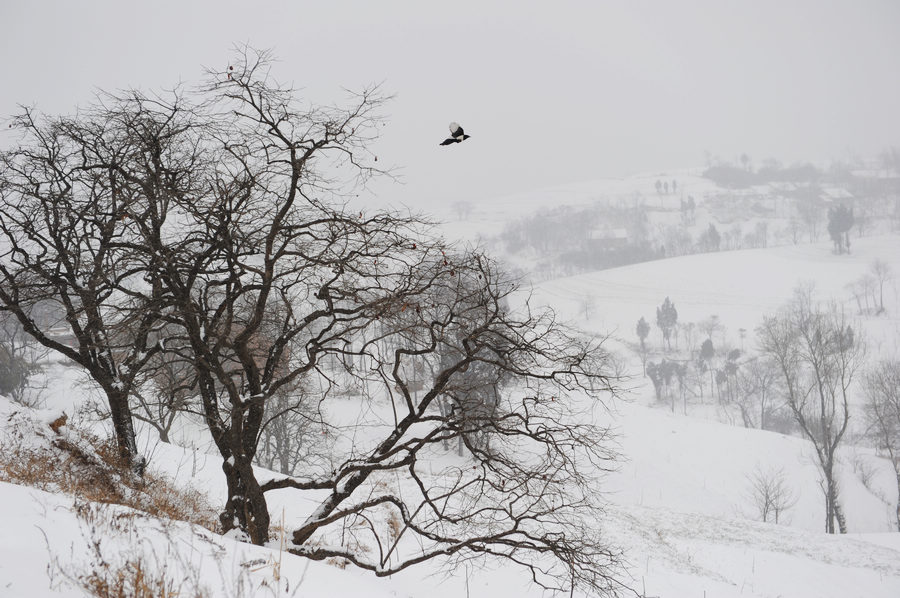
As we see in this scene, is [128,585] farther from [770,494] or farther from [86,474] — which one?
[770,494]

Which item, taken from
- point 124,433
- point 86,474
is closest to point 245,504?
point 86,474

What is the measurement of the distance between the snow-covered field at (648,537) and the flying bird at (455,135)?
8.97 feet

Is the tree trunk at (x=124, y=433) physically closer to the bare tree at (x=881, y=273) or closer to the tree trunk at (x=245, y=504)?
the tree trunk at (x=245, y=504)

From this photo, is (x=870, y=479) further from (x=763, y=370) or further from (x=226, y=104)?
(x=226, y=104)

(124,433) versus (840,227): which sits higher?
(840,227)

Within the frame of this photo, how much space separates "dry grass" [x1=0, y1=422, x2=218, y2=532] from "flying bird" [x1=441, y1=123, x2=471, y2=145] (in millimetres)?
5162

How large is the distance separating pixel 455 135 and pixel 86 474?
6820 millimetres

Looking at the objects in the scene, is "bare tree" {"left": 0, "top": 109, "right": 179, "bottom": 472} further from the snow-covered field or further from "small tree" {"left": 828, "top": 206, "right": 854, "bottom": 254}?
"small tree" {"left": 828, "top": 206, "right": 854, "bottom": 254}

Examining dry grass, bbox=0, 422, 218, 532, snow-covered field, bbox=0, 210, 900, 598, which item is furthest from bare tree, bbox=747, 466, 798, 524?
dry grass, bbox=0, 422, 218, 532

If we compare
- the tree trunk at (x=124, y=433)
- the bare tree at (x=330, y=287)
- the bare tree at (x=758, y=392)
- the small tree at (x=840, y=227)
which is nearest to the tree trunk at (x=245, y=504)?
the bare tree at (x=330, y=287)

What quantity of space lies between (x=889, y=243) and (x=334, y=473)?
179 m

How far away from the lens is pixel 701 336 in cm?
10369

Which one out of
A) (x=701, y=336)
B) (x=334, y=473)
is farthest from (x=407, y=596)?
(x=701, y=336)

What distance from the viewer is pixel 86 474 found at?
23.7ft
